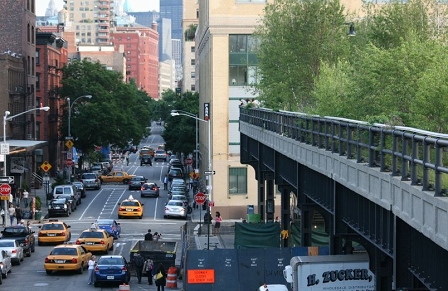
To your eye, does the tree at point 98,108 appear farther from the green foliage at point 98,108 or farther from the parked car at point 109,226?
the parked car at point 109,226

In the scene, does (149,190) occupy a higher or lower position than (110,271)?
lower

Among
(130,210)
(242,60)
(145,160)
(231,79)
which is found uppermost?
(242,60)

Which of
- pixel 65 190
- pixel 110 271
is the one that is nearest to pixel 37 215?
pixel 65 190

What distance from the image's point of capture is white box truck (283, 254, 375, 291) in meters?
27.2

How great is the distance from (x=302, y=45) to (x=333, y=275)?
27263 mm

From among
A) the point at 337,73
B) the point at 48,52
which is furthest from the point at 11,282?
the point at 48,52

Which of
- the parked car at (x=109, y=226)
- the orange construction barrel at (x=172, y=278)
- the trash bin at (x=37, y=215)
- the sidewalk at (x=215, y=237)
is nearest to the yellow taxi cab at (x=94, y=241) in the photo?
the sidewalk at (x=215, y=237)

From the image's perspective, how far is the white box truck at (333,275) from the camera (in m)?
27.2

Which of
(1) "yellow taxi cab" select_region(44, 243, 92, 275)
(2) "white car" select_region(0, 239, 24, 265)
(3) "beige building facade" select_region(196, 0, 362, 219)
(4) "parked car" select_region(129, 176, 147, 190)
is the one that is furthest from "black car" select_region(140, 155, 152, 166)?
(1) "yellow taxi cab" select_region(44, 243, 92, 275)

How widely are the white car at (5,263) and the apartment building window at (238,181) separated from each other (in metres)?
34.0

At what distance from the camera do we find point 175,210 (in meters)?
73.2

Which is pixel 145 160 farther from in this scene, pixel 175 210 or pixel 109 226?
pixel 109 226

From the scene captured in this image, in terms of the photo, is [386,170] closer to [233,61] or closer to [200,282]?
[200,282]

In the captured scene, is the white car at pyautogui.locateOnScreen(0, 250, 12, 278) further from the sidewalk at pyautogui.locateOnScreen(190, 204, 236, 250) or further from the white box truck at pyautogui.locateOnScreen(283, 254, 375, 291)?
the white box truck at pyautogui.locateOnScreen(283, 254, 375, 291)
